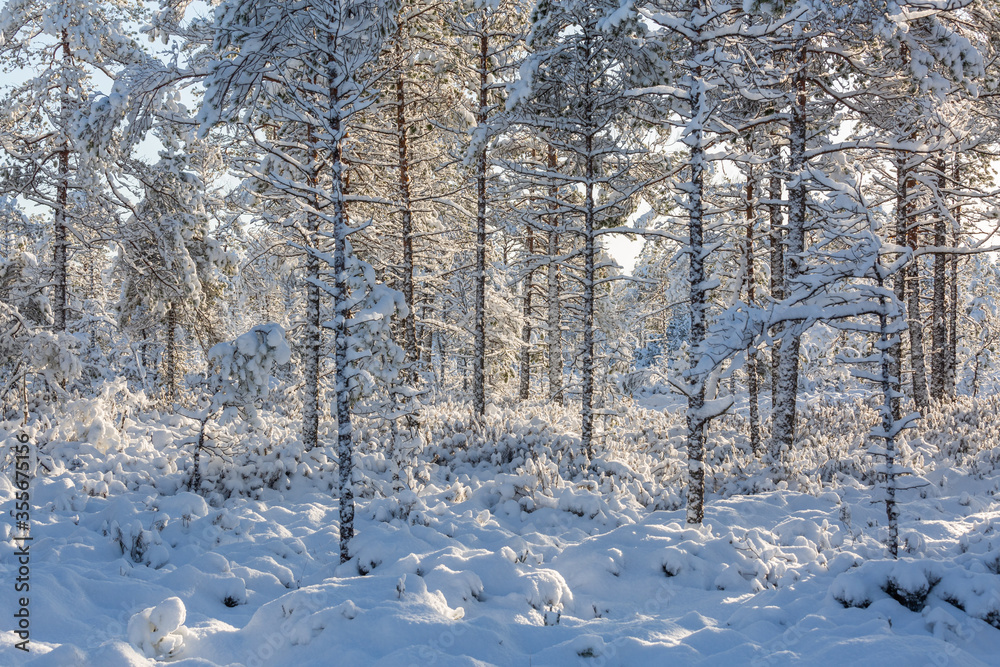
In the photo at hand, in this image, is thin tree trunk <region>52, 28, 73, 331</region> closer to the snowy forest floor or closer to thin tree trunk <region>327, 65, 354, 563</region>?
the snowy forest floor

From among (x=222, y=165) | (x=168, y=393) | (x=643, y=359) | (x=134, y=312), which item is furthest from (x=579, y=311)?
(x=643, y=359)

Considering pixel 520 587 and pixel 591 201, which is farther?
pixel 591 201

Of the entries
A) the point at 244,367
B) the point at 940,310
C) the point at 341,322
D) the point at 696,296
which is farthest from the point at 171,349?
the point at 940,310

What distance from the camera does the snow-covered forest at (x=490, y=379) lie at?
5094mm

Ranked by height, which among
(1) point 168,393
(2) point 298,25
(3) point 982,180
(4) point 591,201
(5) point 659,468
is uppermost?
(3) point 982,180

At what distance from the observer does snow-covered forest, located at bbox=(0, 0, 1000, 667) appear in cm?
509

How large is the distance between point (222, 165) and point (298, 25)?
25.2 ft

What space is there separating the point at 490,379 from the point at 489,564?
11646 millimetres

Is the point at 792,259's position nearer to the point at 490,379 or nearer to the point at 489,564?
the point at 489,564

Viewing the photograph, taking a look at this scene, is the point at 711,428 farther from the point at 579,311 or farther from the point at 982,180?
the point at 982,180

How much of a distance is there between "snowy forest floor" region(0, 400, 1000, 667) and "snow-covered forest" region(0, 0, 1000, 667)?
0.05 m

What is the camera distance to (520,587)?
235 inches

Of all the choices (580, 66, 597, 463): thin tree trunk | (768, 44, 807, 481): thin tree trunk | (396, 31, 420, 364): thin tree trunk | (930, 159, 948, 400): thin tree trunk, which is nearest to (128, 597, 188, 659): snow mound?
(580, 66, 597, 463): thin tree trunk

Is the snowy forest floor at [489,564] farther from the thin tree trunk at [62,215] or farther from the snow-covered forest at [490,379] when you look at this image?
the thin tree trunk at [62,215]
